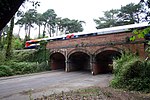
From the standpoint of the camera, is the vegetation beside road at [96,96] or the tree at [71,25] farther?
the tree at [71,25]

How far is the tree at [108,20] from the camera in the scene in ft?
114

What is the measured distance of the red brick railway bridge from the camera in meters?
15.4

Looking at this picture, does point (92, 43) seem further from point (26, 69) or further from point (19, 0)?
point (19, 0)

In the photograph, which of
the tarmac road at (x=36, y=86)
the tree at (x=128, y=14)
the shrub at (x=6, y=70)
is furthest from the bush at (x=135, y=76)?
the tree at (x=128, y=14)

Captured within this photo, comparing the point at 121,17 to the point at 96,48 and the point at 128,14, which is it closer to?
the point at 128,14

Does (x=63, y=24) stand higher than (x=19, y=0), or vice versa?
(x=63, y=24)

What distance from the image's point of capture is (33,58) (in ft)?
75.3

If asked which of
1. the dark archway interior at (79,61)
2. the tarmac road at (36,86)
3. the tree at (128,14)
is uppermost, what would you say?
the tree at (128,14)

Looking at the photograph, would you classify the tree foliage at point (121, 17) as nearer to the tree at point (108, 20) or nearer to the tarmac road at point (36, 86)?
the tree at point (108, 20)

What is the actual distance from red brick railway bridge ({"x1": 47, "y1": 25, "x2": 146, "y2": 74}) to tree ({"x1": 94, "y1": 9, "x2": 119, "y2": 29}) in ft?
44.1

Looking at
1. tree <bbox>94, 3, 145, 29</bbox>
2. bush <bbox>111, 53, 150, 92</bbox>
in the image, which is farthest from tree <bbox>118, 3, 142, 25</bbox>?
bush <bbox>111, 53, 150, 92</bbox>

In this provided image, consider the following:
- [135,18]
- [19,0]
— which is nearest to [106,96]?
[19,0]

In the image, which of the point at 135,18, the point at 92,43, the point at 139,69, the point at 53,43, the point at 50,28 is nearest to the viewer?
the point at 139,69

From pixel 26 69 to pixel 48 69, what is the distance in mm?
3841
